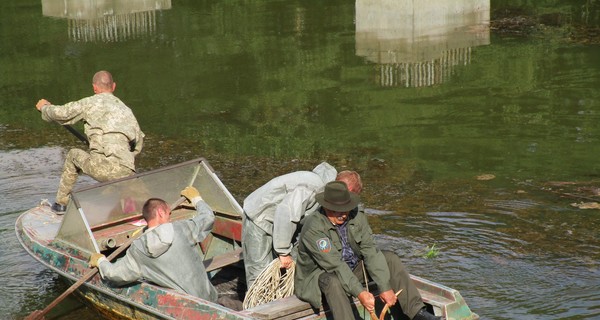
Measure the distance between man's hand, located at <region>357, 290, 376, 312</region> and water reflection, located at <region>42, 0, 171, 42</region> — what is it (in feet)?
65.8

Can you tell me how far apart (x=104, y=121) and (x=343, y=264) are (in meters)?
4.27

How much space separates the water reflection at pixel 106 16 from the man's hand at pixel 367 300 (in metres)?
20.0

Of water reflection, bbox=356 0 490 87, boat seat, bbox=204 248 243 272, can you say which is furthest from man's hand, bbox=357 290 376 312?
water reflection, bbox=356 0 490 87

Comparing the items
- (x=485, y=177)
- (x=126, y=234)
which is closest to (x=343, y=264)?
(x=126, y=234)

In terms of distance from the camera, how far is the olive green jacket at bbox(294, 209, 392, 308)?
848 centimetres

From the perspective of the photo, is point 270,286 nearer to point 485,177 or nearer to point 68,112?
point 68,112

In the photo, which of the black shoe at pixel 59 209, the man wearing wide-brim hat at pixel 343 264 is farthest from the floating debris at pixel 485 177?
the black shoe at pixel 59 209

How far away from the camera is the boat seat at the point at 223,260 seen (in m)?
10.3

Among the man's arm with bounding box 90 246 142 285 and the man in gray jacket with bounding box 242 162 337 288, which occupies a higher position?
the man in gray jacket with bounding box 242 162 337 288

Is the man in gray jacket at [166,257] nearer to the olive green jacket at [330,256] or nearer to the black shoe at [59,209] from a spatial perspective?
the olive green jacket at [330,256]

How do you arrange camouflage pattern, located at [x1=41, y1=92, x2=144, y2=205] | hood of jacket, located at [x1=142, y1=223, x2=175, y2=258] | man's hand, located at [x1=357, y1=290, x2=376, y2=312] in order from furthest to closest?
camouflage pattern, located at [x1=41, y1=92, x2=144, y2=205] < hood of jacket, located at [x1=142, y1=223, x2=175, y2=258] < man's hand, located at [x1=357, y1=290, x2=376, y2=312]

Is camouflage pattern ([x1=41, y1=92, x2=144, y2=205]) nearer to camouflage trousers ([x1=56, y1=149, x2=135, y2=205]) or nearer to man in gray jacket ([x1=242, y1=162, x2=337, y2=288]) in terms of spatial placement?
camouflage trousers ([x1=56, y1=149, x2=135, y2=205])

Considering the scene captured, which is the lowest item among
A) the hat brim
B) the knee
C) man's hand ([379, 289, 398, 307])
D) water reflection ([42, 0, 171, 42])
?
man's hand ([379, 289, 398, 307])

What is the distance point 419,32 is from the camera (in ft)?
76.7
